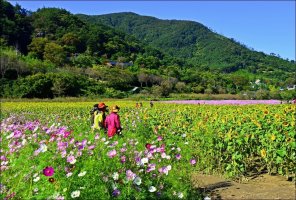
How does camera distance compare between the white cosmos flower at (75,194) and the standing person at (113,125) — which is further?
the standing person at (113,125)

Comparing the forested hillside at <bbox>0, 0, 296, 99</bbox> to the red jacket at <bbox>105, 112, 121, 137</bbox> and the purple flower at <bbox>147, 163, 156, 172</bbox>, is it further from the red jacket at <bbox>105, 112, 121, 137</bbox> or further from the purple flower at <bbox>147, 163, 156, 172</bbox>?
the purple flower at <bbox>147, 163, 156, 172</bbox>

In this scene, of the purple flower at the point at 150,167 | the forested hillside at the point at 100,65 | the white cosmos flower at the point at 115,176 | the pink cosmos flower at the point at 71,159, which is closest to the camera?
the white cosmos flower at the point at 115,176

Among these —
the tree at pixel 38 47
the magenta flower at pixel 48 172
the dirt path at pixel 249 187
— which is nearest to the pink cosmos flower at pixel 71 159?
the magenta flower at pixel 48 172

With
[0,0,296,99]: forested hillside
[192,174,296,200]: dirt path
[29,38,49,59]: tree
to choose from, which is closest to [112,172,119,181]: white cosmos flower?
[192,174,296,200]: dirt path

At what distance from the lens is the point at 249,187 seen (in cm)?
756

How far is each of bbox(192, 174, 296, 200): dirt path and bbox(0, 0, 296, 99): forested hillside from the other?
38.5 m

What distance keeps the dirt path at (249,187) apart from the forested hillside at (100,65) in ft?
126

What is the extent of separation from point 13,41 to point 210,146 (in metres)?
87.9

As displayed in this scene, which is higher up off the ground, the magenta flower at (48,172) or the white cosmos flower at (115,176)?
the magenta flower at (48,172)

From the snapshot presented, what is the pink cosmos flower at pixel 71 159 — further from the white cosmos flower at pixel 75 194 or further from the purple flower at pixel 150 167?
the purple flower at pixel 150 167

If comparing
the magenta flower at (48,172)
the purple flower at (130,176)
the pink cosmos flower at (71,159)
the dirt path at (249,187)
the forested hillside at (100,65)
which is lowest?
the dirt path at (249,187)

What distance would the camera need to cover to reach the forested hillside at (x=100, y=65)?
50.5 m

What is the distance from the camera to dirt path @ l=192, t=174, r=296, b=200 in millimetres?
6875

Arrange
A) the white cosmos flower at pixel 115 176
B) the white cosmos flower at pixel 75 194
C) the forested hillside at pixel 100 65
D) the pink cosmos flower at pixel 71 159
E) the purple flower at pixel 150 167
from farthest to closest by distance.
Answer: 1. the forested hillside at pixel 100 65
2. the purple flower at pixel 150 167
3. the pink cosmos flower at pixel 71 159
4. the white cosmos flower at pixel 115 176
5. the white cosmos flower at pixel 75 194
